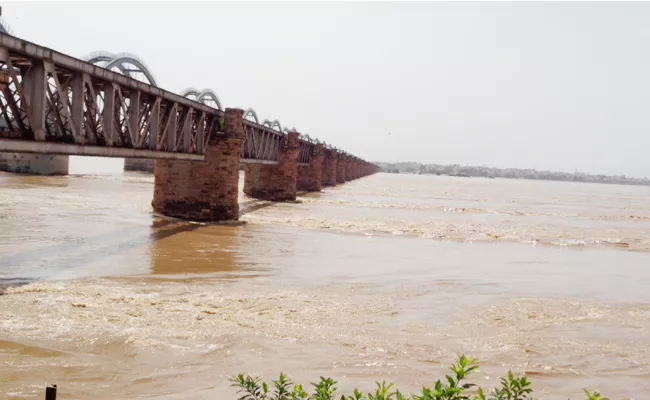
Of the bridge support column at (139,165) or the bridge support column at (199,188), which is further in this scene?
the bridge support column at (139,165)

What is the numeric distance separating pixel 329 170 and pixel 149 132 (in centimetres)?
4867

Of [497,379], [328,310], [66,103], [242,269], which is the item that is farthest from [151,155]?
[497,379]

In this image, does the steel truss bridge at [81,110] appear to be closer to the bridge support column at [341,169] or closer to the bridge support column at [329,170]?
the bridge support column at [329,170]

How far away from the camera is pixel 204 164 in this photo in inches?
866

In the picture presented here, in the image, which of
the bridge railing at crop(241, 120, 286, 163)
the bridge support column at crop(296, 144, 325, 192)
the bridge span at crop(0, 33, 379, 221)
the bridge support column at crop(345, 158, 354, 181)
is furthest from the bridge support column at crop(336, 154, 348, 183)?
the bridge railing at crop(241, 120, 286, 163)

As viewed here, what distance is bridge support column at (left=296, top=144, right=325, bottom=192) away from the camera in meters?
52.0

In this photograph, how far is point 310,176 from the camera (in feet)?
172

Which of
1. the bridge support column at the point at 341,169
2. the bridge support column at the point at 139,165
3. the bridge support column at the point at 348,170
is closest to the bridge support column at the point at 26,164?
the bridge support column at the point at 139,165

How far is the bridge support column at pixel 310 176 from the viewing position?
5200cm

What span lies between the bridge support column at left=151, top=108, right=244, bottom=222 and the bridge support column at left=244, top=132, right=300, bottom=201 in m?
14.5

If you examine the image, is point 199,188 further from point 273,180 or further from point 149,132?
→ point 273,180

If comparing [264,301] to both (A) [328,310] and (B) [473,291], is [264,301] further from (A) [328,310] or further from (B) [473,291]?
(B) [473,291]

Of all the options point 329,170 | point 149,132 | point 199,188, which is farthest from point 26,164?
point 149,132

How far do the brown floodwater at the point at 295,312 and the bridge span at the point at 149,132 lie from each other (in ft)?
8.10
